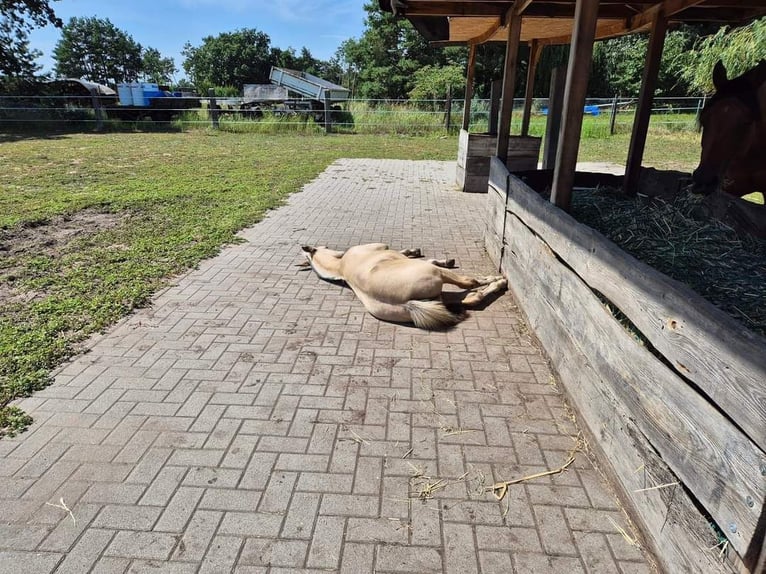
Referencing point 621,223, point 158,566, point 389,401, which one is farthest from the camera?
point 621,223

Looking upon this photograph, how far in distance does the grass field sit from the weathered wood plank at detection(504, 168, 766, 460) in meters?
3.33

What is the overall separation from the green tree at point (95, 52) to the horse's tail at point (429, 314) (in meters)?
101

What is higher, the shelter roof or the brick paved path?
the shelter roof

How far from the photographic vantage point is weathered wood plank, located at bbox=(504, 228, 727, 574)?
1.63 m

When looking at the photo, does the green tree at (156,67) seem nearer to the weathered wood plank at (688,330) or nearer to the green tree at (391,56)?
the green tree at (391,56)

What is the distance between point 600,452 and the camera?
238cm

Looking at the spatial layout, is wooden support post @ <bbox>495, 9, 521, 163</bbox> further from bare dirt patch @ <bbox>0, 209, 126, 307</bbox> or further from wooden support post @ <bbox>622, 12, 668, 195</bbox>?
bare dirt patch @ <bbox>0, 209, 126, 307</bbox>

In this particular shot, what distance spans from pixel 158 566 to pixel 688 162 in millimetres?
14581

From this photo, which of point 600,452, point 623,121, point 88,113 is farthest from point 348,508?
point 88,113

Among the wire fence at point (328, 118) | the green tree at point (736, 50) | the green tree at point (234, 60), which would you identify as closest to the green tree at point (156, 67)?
the green tree at point (234, 60)

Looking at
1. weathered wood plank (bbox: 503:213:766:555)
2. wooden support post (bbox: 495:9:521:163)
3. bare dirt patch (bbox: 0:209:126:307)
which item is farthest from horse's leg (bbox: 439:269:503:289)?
bare dirt patch (bbox: 0:209:126:307)

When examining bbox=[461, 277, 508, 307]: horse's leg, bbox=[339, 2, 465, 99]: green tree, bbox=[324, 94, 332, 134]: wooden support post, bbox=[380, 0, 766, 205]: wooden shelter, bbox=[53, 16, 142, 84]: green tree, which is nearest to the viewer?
bbox=[380, 0, 766, 205]: wooden shelter

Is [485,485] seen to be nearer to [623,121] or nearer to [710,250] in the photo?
[710,250]

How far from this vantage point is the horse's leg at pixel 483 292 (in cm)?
426
